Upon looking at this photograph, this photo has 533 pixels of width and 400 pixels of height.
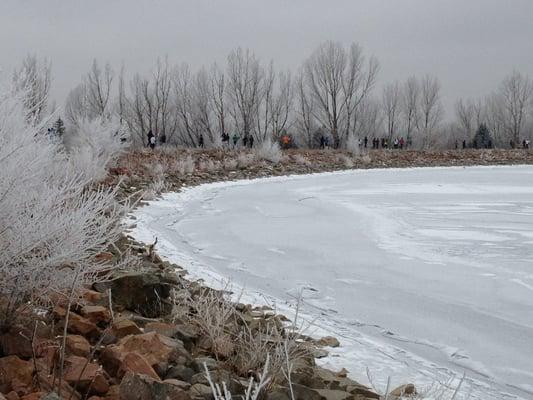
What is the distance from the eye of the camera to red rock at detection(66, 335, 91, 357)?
8.76 feet

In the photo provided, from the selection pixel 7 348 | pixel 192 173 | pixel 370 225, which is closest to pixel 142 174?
pixel 192 173

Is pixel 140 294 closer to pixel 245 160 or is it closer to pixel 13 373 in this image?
pixel 13 373

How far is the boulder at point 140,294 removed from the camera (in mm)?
3745

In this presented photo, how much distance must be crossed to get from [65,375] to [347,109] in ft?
132

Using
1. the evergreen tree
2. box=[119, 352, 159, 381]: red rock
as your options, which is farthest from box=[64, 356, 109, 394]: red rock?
the evergreen tree

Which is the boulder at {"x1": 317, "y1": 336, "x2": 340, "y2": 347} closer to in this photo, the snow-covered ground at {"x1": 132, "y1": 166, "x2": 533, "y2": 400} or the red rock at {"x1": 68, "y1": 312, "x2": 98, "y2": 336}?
the snow-covered ground at {"x1": 132, "y1": 166, "x2": 533, "y2": 400}

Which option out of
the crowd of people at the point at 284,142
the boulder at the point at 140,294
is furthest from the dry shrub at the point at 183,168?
the boulder at the point at 140,294

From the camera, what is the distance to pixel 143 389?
218 centimetres

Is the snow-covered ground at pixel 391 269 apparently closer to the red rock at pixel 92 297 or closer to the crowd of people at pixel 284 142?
the red rock at pixel 92 297

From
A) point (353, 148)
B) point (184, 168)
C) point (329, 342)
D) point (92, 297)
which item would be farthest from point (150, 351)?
point (353, 148)

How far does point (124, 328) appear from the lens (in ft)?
9.96

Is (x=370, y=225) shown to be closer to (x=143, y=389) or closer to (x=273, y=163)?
(x=143, y=389)

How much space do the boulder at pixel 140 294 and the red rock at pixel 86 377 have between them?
1.21 metres

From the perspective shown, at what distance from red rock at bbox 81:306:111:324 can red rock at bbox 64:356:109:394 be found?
0.71m
